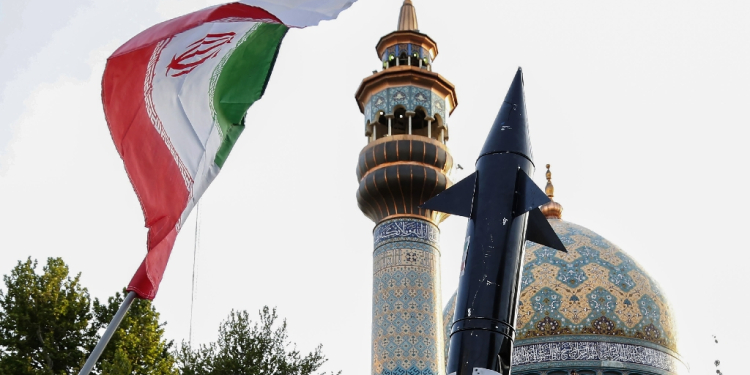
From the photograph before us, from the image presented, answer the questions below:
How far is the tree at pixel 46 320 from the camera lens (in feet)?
50.0

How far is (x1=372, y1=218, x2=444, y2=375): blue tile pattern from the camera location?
17.5 meters

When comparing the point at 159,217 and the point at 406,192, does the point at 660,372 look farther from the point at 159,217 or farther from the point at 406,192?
the point at 159,217

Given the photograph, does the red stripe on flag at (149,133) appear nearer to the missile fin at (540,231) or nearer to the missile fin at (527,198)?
the missile fin at (527,198)

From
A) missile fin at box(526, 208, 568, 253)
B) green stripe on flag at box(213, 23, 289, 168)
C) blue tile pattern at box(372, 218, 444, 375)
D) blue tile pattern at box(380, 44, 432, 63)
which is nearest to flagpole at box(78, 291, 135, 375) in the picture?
green stripe on flag at box(213, 23, 289, 168)

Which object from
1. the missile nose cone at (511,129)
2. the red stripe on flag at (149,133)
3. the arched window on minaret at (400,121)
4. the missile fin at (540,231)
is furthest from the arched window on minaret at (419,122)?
the red stripe on flag at (149,133)

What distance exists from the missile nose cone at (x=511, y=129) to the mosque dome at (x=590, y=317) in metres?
11.5

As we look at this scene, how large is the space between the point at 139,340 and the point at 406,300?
15.6 feet

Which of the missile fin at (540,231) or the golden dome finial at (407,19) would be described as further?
the golden dome finial at (407,19)

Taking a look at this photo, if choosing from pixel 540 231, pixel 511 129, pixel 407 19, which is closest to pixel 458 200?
pixel 540 231

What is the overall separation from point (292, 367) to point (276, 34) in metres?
8.94

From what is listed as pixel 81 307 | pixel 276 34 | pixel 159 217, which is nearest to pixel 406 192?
pixel 81 307

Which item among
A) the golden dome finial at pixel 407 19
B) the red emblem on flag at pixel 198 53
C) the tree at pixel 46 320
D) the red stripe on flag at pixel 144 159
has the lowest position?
the red stripe on flag at pixel 144 159

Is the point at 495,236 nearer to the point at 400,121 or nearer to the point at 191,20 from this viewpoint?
the point at 191,20

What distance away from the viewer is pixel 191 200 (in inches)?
305
